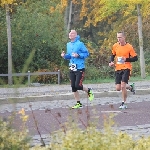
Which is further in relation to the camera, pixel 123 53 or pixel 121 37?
pixel 123 53

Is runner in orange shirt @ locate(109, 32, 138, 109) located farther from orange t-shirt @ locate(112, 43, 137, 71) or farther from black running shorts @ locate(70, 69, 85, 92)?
black running shorts @ locate(70, 69, 85, 92)

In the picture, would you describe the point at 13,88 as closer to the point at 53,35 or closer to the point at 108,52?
the point at 53,35

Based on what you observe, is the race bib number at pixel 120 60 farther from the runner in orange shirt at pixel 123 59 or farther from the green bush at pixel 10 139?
the green bush at pixel 10 139

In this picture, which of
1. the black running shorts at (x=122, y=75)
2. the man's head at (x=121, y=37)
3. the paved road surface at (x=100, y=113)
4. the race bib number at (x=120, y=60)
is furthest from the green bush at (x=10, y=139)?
the black running shorts at (x=122, y=75)

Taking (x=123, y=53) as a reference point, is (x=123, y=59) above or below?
below

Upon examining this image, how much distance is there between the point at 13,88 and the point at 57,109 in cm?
938

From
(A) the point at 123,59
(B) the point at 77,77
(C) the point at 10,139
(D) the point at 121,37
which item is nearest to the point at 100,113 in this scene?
(B) the point at 77,77

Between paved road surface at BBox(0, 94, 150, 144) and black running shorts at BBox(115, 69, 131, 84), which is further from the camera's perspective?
black running shorts at BBox(115, 69, 131, 84)

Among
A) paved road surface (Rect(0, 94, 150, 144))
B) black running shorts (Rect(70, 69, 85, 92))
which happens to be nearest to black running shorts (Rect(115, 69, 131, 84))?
paved road surface (Rect(0, 94, 150, 144))

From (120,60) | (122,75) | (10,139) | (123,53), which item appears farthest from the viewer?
(122,75)

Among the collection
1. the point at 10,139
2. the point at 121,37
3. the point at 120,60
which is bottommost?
the point at 10,139

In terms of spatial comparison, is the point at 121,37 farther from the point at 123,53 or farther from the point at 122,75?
the point at 122,75

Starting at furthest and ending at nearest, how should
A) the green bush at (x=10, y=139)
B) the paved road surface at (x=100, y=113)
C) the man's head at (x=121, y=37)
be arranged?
1. the man's head at (x=121, y=37)
2. the paved road surface at (x=100, y=113)
3. the green bush at (x=10, y=139)

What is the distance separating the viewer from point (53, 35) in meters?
28.6
